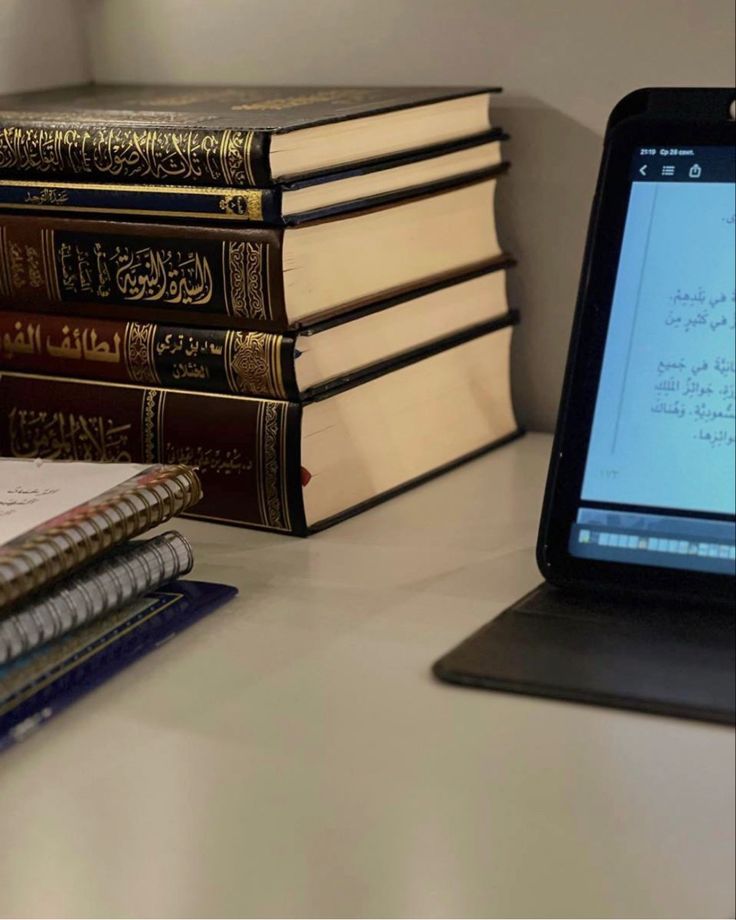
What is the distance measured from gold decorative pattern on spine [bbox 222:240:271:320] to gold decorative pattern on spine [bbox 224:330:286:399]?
1 centimetres

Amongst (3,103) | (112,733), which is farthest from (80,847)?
(3,103)

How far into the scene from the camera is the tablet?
0.64 metres

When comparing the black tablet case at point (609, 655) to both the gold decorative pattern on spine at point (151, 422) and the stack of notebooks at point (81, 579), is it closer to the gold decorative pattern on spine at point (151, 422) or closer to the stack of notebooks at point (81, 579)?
the stack of notebooks at point (81, 579)

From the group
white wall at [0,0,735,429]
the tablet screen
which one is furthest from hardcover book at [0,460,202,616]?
white wall at [0,0,735,429]

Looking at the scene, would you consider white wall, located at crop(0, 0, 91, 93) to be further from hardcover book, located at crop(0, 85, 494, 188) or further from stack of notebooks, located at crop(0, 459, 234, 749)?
stack of notebooks, located at crop(0, 459, 234, 749)

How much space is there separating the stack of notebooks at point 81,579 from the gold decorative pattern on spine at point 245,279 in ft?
0.40

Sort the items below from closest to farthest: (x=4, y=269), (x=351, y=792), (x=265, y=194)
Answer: (x=351, y=792) → (x=265, y=194) → (x=4, y=269)

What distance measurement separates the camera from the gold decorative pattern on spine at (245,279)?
0.78 metres

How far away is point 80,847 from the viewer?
1.68 feet

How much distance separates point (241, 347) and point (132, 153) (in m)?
0.13

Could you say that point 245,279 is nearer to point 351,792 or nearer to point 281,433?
point 281,433

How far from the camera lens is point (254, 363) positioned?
2.60 ft

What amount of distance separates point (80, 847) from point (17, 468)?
0.95 feet

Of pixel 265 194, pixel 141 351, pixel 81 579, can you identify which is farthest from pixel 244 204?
pixel 81 579
